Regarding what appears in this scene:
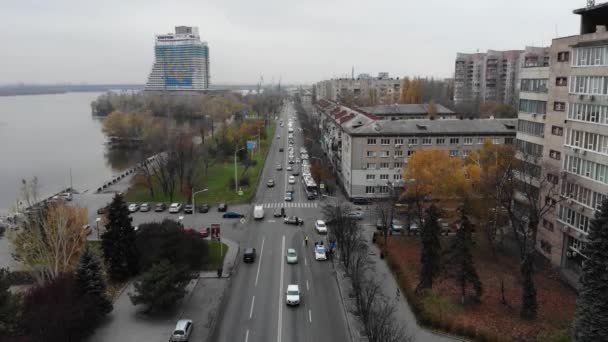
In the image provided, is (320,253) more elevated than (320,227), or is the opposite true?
(320,227)

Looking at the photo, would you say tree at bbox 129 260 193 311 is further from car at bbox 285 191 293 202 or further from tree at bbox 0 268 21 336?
car at bbox 285 191 293 202

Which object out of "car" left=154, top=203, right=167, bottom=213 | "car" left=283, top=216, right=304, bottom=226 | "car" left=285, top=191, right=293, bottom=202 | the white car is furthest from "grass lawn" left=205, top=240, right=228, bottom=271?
"car" left=285, top=191, right=293, bottom=202

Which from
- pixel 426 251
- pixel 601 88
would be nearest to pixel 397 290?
pixel 426 251

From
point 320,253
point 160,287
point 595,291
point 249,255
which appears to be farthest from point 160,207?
point 595,291

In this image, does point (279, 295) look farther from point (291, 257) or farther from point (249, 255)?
point (249, 255)

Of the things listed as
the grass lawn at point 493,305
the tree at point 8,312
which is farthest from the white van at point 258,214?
the tree at point 8,312

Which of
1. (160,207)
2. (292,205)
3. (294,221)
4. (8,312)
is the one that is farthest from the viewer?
(292,205)

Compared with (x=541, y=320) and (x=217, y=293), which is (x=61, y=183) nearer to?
(x=217, y=293)

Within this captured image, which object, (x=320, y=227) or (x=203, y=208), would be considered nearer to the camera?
(x=320, y=227)
